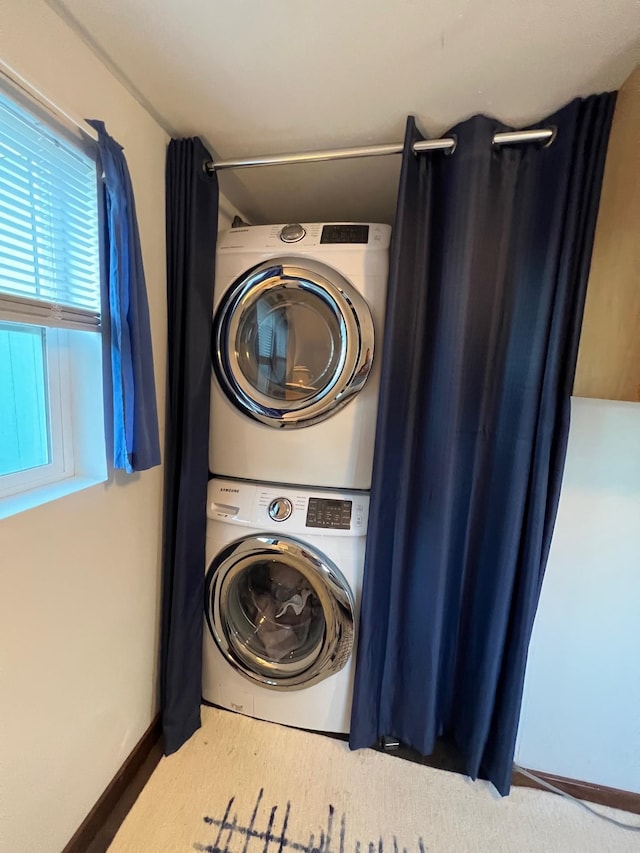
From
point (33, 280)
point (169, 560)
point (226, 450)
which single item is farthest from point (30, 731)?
point (33, 280)

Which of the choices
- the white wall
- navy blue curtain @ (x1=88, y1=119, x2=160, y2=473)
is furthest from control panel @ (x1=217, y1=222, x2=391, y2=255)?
the white wall

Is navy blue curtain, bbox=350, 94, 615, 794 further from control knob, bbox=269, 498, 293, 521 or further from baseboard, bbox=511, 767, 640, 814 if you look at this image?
control knob, bbox=269, 498, 293, 521

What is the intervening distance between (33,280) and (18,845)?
4.63ft

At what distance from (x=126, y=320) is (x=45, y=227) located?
0.28 m

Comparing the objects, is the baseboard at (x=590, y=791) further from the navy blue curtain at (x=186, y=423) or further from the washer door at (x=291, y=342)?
the washer door at (x=291, y=342)

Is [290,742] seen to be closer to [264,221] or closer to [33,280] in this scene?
[33,280]

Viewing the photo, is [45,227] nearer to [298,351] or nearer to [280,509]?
[298,351]

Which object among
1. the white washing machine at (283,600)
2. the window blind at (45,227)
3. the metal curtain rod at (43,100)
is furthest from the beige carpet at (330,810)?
the metal curtain rod at (43,100)

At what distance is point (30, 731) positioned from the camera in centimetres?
101

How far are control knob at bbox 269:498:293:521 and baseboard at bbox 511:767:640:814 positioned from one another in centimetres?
130

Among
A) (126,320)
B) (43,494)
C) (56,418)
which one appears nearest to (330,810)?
(43,494)

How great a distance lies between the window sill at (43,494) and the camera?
949mm

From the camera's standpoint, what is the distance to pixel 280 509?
153cm

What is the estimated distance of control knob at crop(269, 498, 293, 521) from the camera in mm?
1517
